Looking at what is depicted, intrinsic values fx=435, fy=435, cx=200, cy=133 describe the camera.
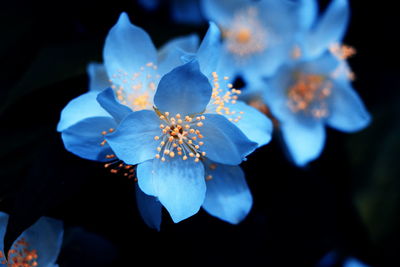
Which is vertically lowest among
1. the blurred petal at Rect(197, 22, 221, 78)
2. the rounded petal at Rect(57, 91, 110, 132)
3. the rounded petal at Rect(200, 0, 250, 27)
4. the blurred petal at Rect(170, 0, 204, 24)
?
the blurred petal at Rect(170, 0, 204, 24)

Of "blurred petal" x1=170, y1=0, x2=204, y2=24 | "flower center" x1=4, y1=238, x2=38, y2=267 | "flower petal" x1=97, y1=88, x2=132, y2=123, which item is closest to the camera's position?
"flower petal" x1=97, y1=88, x2=132, y2=123

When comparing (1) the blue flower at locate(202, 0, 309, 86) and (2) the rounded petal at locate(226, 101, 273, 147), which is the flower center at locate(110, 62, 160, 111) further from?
(1) the blue flower at locate(202, 0, 309, 86)

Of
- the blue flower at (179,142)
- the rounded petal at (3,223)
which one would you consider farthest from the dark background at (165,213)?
the blue flower at (179,142)

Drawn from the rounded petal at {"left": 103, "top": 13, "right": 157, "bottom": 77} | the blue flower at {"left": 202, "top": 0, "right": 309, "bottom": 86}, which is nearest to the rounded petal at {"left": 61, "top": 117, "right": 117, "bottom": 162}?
the rounded petal at {"left": 103, "top": 13, "right": 157, "bottom": 77}

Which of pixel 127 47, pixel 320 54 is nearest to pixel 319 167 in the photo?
pixel 320 54

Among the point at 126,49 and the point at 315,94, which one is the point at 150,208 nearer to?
the point at 126,49

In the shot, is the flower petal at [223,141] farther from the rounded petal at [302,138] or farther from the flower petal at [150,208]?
the rounded petal at [302,138]

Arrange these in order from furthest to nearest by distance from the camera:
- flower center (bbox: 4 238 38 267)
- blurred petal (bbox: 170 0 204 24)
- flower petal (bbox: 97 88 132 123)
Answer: blurred petal (bbox: 170 0 204 24), flower center (bbox: 4 238 38 267), flower petal (bbox: 97 88 132 123)
